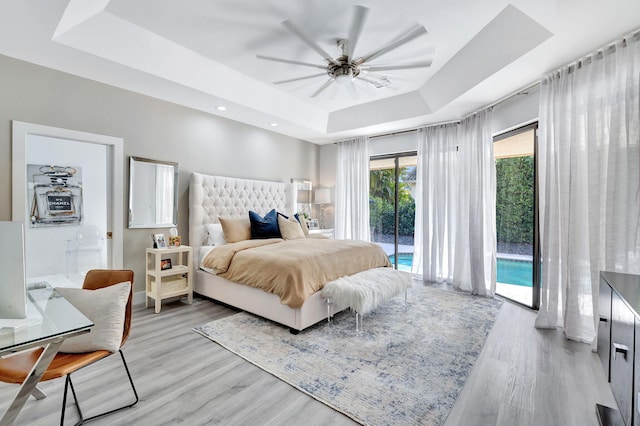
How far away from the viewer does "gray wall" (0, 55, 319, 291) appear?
2.75 meters

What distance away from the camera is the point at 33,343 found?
1115 mm

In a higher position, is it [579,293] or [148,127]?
[148,127]

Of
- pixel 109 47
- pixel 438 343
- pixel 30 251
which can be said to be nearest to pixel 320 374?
pixel 438 343

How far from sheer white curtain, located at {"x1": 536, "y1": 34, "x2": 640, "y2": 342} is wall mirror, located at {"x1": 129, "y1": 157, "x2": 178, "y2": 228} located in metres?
4.44

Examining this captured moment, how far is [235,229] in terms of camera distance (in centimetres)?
406

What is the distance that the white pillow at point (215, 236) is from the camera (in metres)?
4.06

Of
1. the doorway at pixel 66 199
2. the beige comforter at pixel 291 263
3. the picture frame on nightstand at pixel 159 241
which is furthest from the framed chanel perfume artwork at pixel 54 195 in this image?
the beige comforter at pixel 291 263

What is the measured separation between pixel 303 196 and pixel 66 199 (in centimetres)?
389

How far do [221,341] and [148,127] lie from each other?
110 inches

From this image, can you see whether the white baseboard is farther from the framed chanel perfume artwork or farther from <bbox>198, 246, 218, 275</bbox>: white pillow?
the framed chanel perfume artwork

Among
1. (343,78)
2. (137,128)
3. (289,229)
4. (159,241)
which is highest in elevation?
(343,78)

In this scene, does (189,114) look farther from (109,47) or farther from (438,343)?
(438,343)

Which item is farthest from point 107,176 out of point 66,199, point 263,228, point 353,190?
point 353,190

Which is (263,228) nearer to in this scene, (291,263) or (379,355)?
(291,263)
